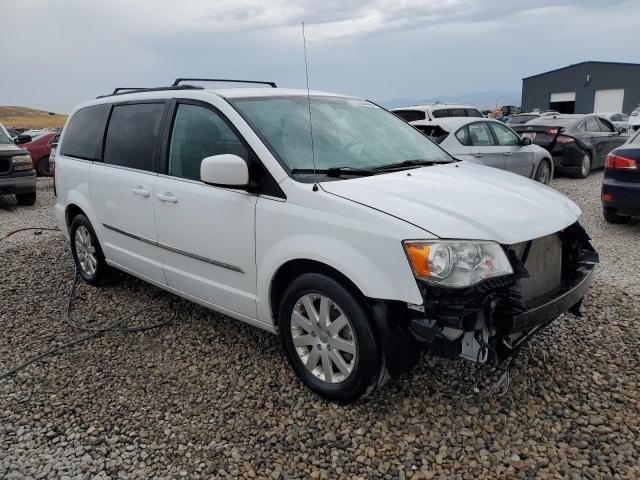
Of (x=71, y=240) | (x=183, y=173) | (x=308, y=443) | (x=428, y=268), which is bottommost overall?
(x=308, y=443)

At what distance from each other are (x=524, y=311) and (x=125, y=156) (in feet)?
10.7

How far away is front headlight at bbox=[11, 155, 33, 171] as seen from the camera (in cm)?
958

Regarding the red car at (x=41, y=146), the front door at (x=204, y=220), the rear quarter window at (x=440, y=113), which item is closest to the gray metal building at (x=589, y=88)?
the rear quarter window at (x=440, y=113)

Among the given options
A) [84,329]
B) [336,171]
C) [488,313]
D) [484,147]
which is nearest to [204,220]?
[336,171]

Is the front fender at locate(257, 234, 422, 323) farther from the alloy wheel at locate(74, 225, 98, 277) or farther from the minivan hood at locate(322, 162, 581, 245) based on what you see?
the alloy wheel at locate(74, 225, 98, 277)

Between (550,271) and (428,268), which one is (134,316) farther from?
(550,271)

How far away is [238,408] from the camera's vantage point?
3.11 meters

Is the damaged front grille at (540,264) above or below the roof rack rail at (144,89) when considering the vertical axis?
below

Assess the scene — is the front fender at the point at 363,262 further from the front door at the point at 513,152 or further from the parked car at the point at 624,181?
the front door at the point at 513,152

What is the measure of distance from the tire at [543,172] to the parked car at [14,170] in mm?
9374

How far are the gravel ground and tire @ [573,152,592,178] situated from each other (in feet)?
28.1

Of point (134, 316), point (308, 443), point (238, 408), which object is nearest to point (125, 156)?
→ point (134, 316)

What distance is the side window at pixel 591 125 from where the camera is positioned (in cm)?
1248

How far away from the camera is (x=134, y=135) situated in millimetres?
4293
